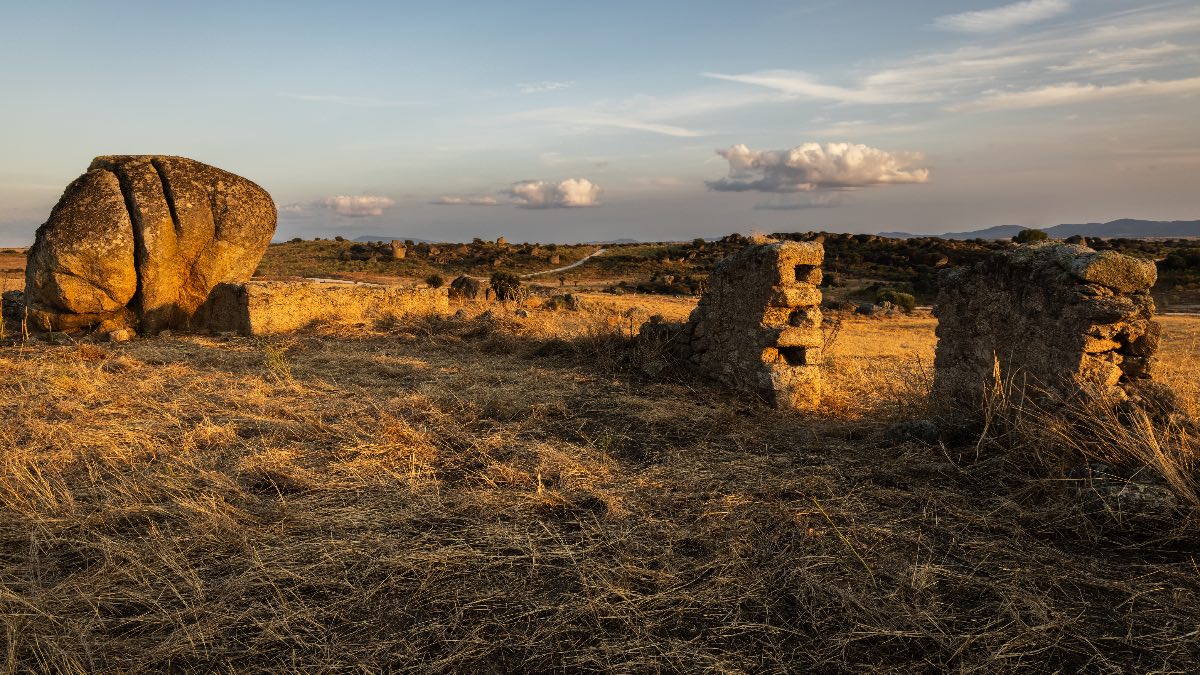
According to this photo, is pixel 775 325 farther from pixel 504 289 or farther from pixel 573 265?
pixel 573 265

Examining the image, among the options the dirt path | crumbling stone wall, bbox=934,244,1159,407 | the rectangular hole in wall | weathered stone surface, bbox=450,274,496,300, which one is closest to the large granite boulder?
weathered stone surface, bbox=450,274,496,300

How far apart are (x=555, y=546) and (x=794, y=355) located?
4184mm

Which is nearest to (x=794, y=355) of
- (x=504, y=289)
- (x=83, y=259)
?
(x=83, y=259)

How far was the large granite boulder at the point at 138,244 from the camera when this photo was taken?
31.4 ft

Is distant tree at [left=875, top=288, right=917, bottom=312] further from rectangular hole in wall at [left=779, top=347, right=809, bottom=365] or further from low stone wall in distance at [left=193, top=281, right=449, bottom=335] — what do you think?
rectangular hole in wall at [left=779, top=347, right=809, bottom=365]

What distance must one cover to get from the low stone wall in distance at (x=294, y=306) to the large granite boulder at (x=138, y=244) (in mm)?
539

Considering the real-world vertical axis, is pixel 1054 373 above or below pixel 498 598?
above

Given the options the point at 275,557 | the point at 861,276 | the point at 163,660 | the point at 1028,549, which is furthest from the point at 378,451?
the point at 861,276

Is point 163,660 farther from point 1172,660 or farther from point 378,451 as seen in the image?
point 1172,660

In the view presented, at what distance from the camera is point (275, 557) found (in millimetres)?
3125

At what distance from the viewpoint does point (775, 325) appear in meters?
6.63

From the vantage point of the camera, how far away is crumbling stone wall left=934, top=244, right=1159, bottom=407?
15.7ft

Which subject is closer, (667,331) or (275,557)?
(275,557)

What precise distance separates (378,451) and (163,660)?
89.2 inches
